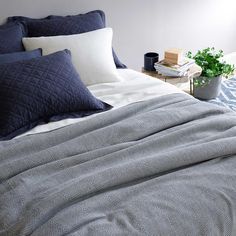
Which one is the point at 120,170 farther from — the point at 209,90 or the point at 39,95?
the point at 209,90

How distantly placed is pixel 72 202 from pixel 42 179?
0.59 feet

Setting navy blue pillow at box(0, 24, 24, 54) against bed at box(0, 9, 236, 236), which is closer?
bed at box(0, 9, 236, 236)

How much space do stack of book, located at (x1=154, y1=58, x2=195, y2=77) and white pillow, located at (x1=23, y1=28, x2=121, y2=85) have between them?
21.4 inches

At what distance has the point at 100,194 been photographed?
123cm

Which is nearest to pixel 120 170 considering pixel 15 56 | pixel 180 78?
pixel 15 56

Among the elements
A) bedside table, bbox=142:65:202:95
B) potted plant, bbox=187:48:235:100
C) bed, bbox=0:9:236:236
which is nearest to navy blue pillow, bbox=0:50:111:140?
bed, bbox=0:9:236:236

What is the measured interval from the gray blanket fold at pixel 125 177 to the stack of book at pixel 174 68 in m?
0.93

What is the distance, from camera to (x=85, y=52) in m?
2.17

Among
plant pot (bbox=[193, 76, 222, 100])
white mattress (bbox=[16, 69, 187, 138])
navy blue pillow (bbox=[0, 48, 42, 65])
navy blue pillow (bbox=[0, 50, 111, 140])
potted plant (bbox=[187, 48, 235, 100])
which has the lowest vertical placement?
plant pot (bbox=[193, 76, 222, 100])

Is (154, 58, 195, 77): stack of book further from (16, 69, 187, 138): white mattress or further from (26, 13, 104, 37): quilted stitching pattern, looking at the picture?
→ (26, 13, 104, 37): quilted stitching pattern

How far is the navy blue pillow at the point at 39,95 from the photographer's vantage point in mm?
1654

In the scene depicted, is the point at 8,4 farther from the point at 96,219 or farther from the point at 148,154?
the point at 96,219

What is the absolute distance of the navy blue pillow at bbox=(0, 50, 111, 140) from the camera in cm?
165

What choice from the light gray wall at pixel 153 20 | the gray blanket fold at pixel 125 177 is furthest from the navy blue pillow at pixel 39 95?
the light gray wall at pixel 153 20
